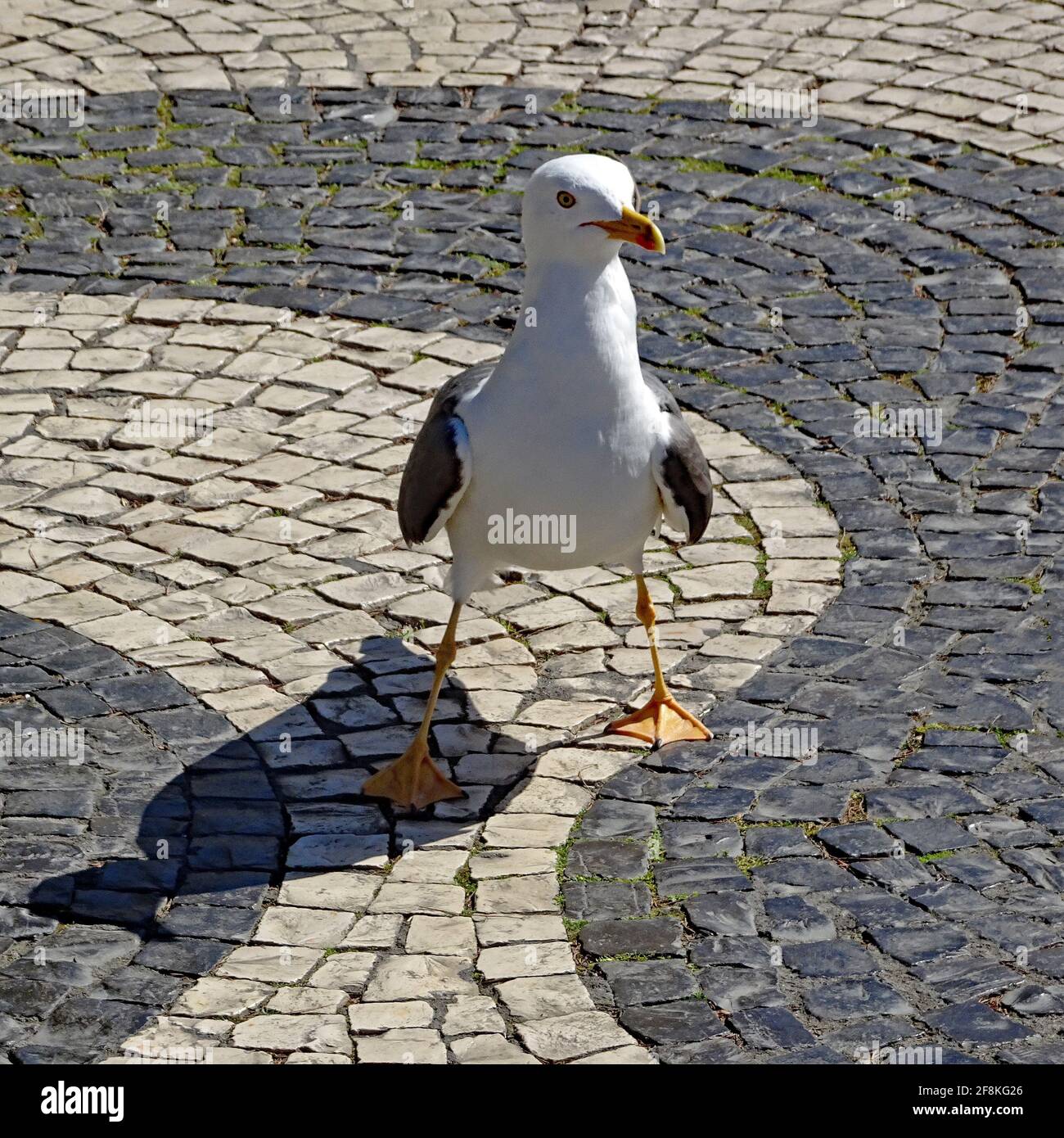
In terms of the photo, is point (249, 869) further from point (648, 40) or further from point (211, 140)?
point (648, 40)

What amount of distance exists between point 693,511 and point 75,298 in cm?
534

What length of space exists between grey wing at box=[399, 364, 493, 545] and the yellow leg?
73 centimetres

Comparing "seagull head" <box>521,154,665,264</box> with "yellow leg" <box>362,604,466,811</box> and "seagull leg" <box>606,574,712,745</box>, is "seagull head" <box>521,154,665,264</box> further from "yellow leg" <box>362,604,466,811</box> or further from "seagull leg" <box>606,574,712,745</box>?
"yellow leg" <box>362,604,466,811</box>

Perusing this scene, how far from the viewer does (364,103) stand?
12.9 metres

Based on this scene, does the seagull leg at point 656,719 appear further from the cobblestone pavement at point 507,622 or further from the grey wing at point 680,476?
the grey wing at point 680,476

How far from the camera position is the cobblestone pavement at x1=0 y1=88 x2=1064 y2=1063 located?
5.92 metres

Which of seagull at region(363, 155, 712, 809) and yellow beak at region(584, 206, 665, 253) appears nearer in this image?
yellow beak at region(584, 206, 665, 253)

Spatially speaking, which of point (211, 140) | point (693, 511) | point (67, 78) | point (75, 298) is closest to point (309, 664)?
point (693, 511)

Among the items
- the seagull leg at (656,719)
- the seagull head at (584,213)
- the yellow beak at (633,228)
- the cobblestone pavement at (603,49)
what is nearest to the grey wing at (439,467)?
the seagull head at (584,213)

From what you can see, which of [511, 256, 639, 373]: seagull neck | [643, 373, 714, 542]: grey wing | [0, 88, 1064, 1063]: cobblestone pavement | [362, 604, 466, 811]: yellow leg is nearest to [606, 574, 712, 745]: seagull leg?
[0, 88, 1064, 1063]: cobblestone pavement

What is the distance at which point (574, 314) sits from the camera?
21.3 feet

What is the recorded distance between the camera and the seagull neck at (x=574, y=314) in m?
6.49

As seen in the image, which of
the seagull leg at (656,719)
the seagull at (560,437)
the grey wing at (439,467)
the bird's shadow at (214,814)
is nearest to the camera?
the bird's shadow at (214,814)
